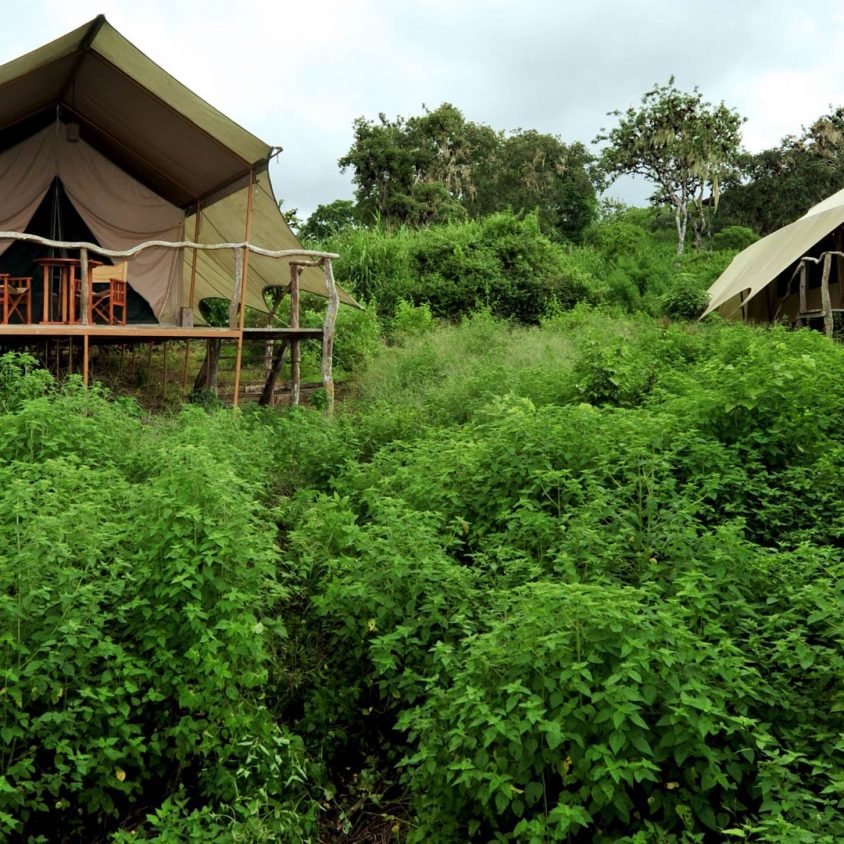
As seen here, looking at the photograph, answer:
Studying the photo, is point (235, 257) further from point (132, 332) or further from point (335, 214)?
point (335, 214)

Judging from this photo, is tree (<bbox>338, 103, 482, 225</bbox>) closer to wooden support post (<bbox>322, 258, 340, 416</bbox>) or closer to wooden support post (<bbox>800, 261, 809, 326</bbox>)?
wooden support post (<bbox>800, 261, 809, 326</bbox>)

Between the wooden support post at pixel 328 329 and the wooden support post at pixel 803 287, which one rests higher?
the wooden support post at pixel 803 287

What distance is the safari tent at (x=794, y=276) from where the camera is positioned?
1708 centimetres

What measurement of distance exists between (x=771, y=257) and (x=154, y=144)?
40.2ft

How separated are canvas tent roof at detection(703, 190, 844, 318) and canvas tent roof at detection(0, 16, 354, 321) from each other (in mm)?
8876

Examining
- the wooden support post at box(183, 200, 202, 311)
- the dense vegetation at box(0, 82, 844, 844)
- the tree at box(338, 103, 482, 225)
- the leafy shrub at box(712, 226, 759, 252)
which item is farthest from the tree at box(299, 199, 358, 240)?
the dense vegetation at box(0, 82, 844, 844)

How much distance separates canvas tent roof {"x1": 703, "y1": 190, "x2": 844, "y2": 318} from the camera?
1711cm

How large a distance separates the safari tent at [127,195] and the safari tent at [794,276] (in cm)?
890

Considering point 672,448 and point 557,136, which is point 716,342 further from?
point 557,136

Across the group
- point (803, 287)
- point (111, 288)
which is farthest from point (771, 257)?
point (111, 288)

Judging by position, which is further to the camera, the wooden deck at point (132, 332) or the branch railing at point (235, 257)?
the branch railing at point (235, 257)

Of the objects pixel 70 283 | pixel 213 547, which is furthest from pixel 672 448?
pixel 70 283

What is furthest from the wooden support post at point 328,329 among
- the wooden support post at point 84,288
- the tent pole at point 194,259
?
the wooden support post at point 84,288

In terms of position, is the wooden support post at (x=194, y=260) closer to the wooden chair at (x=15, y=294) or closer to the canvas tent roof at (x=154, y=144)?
the canvas tent roof at (x=154, y=144)
